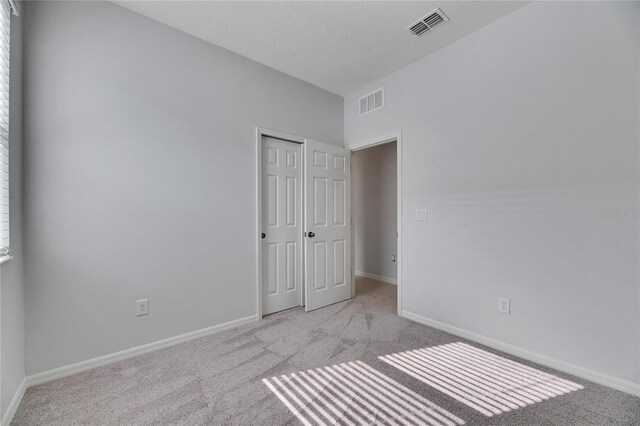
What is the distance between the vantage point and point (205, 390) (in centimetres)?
169

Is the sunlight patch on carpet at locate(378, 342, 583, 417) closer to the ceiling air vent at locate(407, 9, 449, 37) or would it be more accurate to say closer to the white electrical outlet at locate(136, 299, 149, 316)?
the white electrical outlet at locate(136, 299, 149, 316)

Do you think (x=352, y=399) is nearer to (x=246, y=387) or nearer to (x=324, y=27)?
(x=246, y=387)

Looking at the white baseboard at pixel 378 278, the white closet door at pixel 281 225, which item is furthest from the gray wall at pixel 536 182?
the white baseboard at pixel 378 278

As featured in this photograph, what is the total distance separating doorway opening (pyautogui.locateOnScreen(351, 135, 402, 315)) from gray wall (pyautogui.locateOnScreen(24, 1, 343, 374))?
2.12 metres

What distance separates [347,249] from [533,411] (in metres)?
2.29

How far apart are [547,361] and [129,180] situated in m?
3.56

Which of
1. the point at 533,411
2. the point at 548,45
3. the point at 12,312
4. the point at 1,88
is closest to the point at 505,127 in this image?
the point at 548,45

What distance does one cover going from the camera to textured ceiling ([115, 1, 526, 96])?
2062 millimetres

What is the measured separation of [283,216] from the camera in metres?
3.08

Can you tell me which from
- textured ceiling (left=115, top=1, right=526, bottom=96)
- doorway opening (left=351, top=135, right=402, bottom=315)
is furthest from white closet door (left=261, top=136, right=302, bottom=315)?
doorway opening (left=351, top=135, right=402, bottom=315)

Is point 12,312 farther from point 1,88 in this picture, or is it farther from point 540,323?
point 540,323

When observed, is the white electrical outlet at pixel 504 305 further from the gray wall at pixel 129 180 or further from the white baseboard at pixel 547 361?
the gray wall at pixel 129 180

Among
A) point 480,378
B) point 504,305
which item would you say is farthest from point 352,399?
point 504,305

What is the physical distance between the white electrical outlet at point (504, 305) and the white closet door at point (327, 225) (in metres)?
1.75
